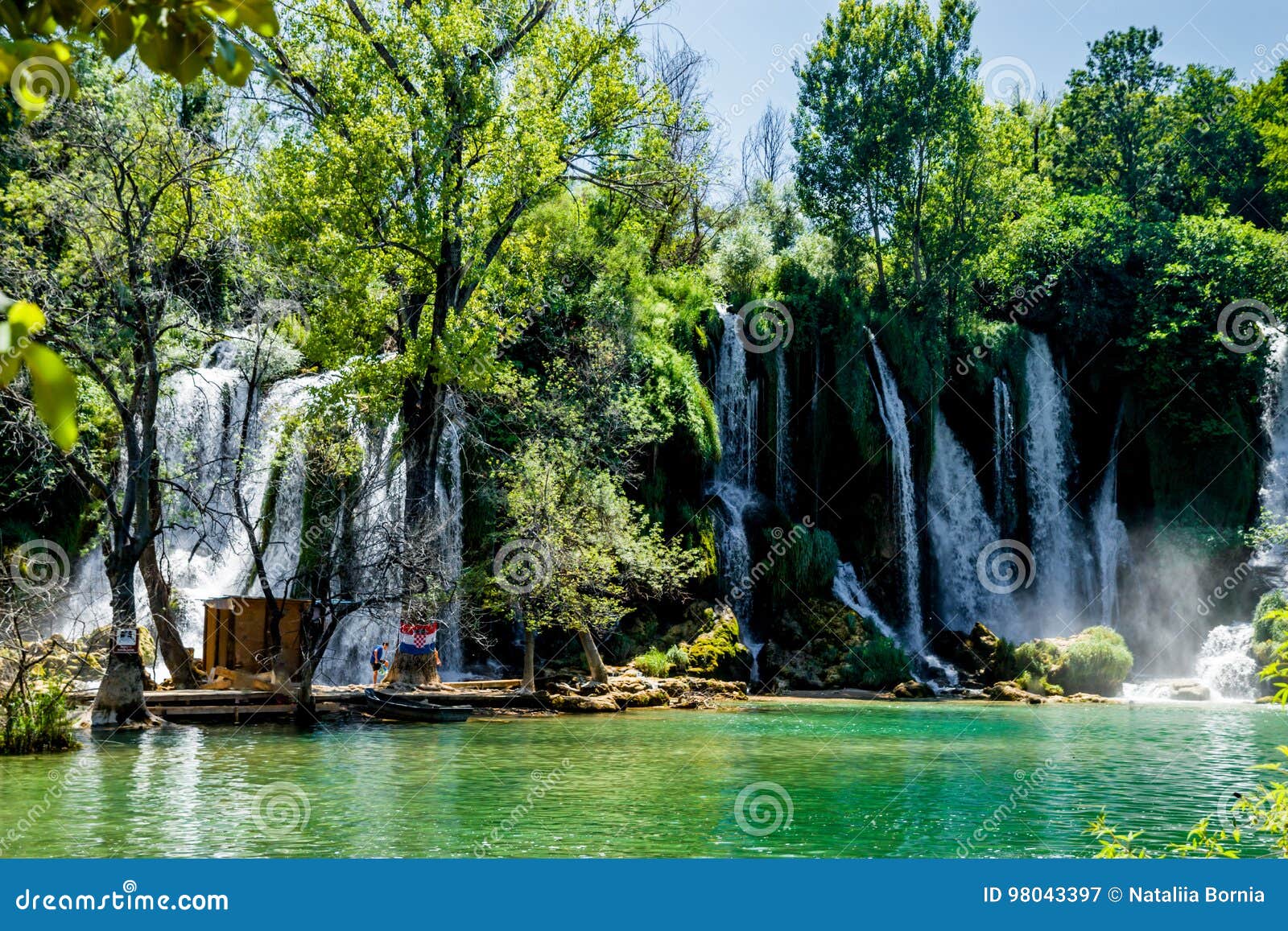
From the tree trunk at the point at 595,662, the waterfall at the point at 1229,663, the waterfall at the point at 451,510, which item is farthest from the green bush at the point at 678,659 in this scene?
the waterfall at the point at 1229,663

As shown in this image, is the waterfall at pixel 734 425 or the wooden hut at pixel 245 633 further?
the waterfall at pixel 734 425

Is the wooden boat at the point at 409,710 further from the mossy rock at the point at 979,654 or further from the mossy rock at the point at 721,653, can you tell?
the mossy rock at the point at 979,654

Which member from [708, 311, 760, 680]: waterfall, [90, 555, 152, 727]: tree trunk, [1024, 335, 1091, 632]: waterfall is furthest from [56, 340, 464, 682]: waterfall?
[1024, 335, 1091, 632]: waterfall

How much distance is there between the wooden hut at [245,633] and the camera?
19.6m

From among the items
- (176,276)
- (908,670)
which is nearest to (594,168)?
(176,276)

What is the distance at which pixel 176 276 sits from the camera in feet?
62.1

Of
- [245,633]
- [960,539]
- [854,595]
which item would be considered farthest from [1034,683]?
[245,633]

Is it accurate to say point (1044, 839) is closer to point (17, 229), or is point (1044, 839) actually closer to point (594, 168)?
point (594, 168)

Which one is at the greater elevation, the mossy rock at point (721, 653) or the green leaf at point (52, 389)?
the green leaf at point (52, 389)

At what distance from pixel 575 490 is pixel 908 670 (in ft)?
32.4

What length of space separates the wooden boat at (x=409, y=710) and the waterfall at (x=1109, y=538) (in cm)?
1999

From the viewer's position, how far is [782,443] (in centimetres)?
3070

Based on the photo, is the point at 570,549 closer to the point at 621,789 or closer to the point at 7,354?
the point at 621,789

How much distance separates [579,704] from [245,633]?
615 cm
